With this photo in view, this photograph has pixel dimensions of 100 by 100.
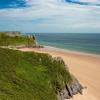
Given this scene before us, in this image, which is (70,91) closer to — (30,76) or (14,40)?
(30,76)

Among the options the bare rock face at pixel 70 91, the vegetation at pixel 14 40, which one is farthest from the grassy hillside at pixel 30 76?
the vegetation at pixel 14 40

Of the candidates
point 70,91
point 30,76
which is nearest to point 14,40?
point 70,91

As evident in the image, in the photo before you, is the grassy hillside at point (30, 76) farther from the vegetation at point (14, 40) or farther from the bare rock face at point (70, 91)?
the vegetation at point (14, 40)

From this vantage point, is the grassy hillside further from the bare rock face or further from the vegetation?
the vegetation

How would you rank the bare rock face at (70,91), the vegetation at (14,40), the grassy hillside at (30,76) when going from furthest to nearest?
1. the vegetation at (14,40)
2. the bare rock face at (70,91)
3. the grassy hillside at (30,76)

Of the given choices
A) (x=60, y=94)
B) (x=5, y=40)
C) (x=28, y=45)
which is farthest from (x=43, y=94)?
(x=28, y=45)

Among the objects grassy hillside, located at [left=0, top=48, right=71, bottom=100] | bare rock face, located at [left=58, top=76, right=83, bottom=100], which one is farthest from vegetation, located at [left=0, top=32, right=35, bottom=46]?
bare rock face, located at [left=58, top=76, right=83, bottom=100]
